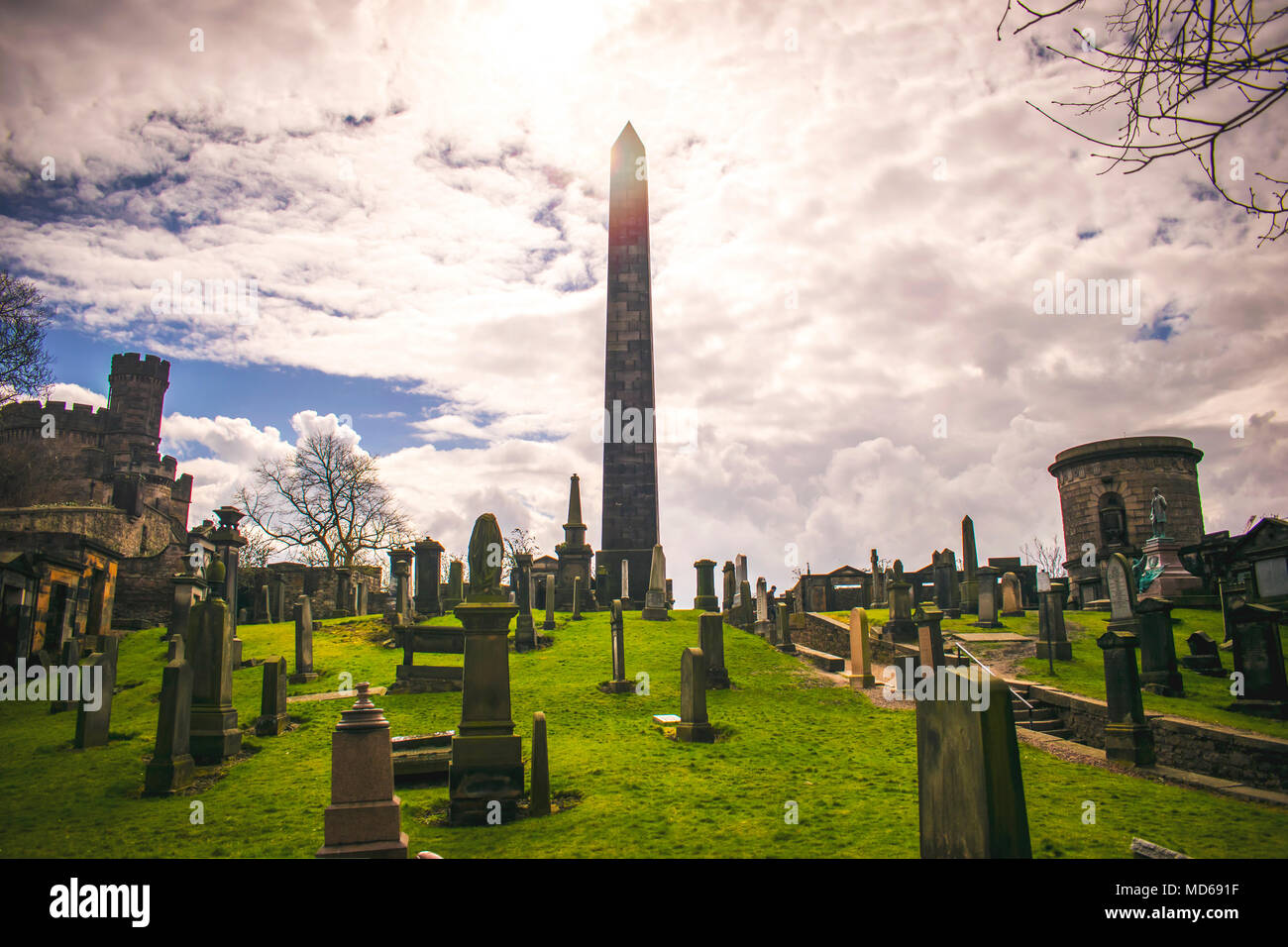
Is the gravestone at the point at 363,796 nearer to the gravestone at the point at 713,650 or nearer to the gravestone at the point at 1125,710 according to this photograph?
the gravestone at the point at 1125,710

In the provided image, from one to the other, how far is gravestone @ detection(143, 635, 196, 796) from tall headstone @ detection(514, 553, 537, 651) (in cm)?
984

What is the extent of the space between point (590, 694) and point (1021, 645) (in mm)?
10759

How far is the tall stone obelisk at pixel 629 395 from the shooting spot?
2998 cm

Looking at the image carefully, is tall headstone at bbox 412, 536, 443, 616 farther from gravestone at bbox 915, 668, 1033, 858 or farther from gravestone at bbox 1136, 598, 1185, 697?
gravestone at bbox 915, 668, 1033, 858

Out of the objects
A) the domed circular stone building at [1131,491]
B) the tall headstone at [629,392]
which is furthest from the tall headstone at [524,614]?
the domed circular stone building at [1131,491]

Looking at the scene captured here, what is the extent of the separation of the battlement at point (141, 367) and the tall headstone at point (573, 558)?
4491 cm

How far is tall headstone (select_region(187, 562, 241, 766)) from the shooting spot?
9.84 metres

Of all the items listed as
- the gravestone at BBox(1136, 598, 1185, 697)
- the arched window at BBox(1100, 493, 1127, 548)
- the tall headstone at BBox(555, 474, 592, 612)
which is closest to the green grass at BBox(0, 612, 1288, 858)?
the gravestone at BBox(1136, 598, 1185, 697)

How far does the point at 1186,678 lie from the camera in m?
12.9
